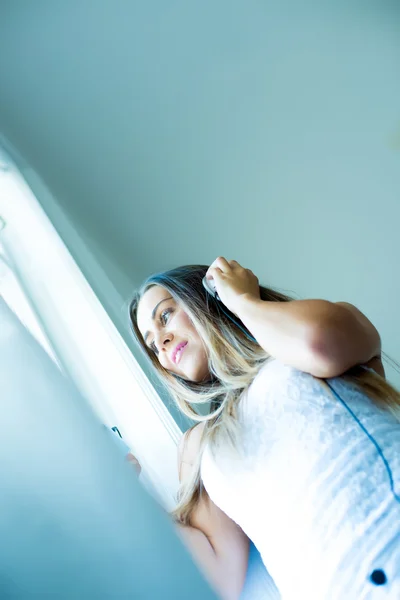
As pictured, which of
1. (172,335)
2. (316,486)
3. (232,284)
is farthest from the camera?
(172,335)

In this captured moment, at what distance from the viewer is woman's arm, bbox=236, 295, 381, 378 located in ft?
1.91

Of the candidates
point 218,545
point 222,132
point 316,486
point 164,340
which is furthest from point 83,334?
point 222,132

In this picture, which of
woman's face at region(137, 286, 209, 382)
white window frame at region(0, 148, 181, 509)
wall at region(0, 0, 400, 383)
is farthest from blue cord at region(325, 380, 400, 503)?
wall at region(0, 0, 400, 383)

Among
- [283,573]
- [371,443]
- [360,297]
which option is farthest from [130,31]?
[283,573]

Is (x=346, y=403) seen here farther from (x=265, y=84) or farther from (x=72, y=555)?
(x=265, y=84)

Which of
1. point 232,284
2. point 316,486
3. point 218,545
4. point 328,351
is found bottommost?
point 218,545

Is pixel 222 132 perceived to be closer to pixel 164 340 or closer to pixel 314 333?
pixel 164 340

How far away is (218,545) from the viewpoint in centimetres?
76

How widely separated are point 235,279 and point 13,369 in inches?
17.7

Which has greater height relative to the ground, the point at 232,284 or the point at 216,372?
the point at 232,284

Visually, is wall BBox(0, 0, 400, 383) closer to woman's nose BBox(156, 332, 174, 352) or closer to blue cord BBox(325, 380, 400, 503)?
woman's nose BBox(156, 332, 174, 352)

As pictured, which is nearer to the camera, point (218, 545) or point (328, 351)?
point (328, 351)

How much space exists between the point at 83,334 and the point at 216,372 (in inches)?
13.4

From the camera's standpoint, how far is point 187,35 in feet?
4.49
